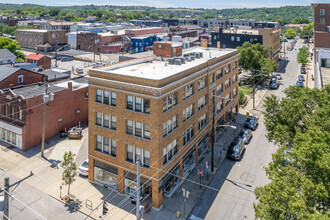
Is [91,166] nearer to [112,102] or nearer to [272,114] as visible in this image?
[112,102]

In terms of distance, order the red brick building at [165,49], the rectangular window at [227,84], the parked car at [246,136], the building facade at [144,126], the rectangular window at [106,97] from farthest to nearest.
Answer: the rectangular window at [227,84], the parked car at [246,136], the red brick building at [165,49], the rectangular window at [106,97], the building facade at [144,126]

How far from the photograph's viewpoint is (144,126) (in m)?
26.3

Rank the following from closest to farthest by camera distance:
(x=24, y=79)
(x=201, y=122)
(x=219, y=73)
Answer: (x=201, y=122) → (x=219, y=73) → (x=24, y=79)

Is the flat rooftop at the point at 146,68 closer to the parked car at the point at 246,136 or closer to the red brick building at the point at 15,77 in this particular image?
the parked car at the point at 246,136

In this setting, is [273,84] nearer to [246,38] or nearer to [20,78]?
[246,38]

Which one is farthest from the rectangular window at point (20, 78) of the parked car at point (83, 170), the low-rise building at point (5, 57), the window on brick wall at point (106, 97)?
the low-rise building at point (5, 57)

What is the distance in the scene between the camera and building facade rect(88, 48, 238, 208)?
25.9 m

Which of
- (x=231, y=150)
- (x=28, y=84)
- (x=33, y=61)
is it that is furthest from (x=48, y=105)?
(x=33, y=61)

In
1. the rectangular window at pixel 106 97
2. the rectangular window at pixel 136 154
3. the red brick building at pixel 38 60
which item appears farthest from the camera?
the red brick building at pixel 38 60

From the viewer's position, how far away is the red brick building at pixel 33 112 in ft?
121

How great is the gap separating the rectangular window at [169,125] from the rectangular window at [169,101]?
1441mm

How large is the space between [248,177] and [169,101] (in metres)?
14.2

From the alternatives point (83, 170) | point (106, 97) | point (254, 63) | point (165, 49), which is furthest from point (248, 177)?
point (254, 63)

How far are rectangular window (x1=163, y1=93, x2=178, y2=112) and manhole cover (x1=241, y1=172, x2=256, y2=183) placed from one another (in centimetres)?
1287
